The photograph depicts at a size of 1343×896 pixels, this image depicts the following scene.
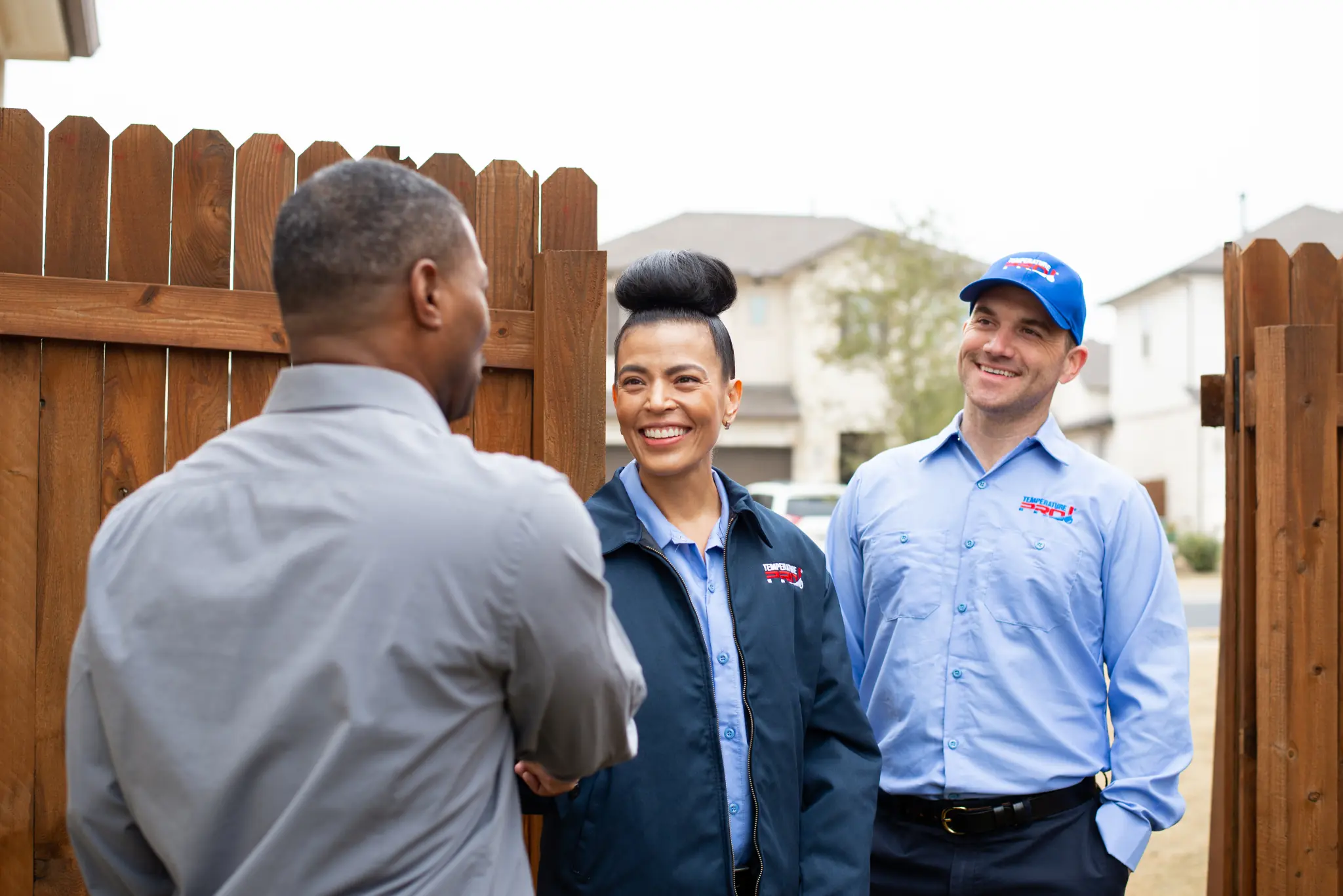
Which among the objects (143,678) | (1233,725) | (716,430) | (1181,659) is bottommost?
(1233,725)

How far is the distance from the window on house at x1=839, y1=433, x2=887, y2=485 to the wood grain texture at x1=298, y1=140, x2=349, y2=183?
26.8 metres

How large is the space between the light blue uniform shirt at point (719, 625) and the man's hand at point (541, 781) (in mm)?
539

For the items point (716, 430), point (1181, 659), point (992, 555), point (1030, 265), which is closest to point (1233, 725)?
point (1181, 659)

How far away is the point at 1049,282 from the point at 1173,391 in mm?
31418

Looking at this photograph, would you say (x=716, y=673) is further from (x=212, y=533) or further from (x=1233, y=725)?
(x=1233, y=725)

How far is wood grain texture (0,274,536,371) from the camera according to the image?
2721mm

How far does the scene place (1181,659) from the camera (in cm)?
302

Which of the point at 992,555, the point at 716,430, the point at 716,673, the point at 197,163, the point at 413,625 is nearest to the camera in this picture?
the point at 413,625

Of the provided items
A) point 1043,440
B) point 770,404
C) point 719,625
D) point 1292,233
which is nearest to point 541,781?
point 719,625

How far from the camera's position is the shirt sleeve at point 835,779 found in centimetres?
247

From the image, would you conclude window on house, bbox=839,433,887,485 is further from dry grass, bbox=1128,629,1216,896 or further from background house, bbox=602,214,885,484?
dry grass, bbox=1128,629,1216,896

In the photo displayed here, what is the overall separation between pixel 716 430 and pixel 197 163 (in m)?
1.40

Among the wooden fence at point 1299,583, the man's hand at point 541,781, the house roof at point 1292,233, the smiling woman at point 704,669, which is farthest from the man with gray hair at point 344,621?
the house roof at point 1292,233

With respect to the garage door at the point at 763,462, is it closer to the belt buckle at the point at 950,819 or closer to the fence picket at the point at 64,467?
the belt buckle at the point at 950,819
